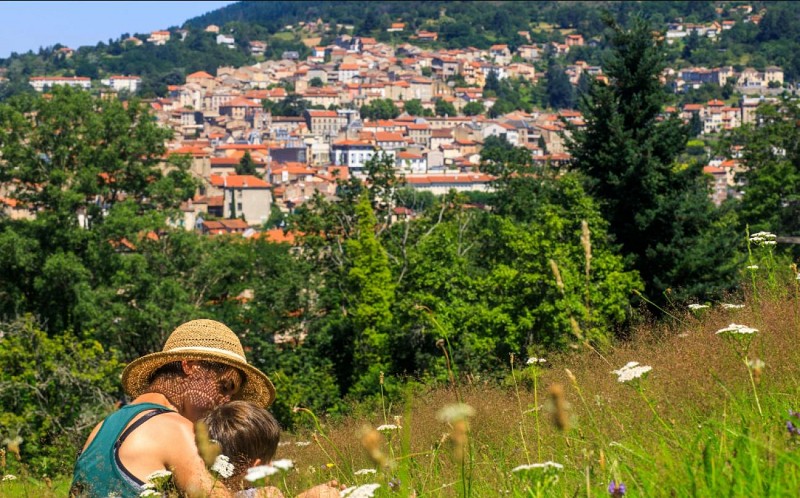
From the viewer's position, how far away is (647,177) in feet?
45.5

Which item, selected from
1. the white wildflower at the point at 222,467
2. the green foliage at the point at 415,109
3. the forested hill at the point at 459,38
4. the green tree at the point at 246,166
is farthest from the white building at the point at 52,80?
the white wildflower at the point at 222,467

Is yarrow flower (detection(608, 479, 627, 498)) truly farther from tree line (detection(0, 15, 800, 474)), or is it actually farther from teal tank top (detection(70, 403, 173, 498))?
tree line (detection(0, 15, 800, 474))

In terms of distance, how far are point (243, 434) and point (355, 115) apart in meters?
129

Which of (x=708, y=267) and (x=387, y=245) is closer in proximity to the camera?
(x=708, y=267)

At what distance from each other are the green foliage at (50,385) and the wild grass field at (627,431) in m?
8.58

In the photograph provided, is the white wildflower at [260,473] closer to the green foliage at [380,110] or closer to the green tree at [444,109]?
the green foliage at [380,110]

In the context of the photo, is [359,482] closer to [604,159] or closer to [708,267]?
[708,267]

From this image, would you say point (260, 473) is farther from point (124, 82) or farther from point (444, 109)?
point (124, 82)

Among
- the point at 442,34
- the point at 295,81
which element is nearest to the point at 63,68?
the point at 295,81

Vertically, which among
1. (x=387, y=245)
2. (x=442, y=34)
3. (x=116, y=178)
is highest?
(x=442, y=34)

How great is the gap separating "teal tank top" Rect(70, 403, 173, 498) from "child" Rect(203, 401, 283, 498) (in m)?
0.23

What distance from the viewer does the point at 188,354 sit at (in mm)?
2570

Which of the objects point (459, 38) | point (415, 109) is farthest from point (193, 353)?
point (459, 38)

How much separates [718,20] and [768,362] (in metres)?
179
